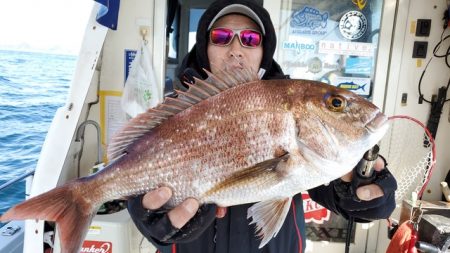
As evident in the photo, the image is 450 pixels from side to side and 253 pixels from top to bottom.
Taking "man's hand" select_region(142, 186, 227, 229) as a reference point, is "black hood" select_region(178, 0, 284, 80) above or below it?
above

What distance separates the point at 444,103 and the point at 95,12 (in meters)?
3.30

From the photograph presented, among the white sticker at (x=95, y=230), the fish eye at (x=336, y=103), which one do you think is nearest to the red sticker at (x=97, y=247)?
the white sticker at (x=95, y=230)

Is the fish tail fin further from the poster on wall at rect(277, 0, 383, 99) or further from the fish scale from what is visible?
the poster on wall at rect(277, 0, 383, 99)

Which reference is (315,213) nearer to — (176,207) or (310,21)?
(310,21)

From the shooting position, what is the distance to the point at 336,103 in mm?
1062

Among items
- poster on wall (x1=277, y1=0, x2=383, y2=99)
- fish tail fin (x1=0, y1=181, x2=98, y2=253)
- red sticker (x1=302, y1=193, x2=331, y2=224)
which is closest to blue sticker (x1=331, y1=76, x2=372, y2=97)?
poster on wall (x1=277, y1=0, x2=383, y2=99)

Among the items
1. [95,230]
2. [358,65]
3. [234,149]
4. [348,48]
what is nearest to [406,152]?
[358,65]

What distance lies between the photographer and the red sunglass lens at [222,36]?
1.56 metres

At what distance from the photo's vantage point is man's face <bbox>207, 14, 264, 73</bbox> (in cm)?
153

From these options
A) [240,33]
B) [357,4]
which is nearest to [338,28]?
[357,4]

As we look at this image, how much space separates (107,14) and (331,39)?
2057 millimetres

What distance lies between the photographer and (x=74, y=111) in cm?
232

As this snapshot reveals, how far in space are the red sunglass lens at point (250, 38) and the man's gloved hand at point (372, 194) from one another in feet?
2.44

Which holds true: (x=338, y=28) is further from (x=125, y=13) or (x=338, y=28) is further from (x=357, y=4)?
(x=125, y=13)
